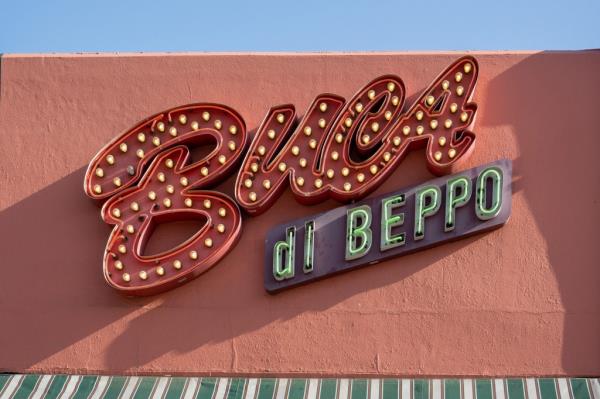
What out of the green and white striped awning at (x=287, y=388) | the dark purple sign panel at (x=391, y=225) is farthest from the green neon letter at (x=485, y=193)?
the green and white striped awning at (x=287, y=388)

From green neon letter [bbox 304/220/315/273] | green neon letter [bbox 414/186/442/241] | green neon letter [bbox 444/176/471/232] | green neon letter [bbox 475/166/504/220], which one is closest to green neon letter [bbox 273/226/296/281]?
green neon letter [bbox 304/220/315/273]

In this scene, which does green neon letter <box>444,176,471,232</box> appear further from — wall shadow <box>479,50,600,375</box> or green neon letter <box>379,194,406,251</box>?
wall shadow <box>479,50,600,375</box>

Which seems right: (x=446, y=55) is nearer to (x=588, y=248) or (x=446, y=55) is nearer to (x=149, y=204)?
(x=588, y=248)

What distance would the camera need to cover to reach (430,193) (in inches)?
567

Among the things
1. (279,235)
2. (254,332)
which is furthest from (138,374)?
(279,235)

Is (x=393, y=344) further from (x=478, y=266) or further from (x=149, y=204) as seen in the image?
(x=149, y=204)

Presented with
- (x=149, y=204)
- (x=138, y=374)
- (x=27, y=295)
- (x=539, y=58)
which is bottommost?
(x=138, y=374)

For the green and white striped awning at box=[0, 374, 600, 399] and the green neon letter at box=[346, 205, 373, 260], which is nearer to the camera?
the green and white striped awning at box=[0, 374, 600, 399]

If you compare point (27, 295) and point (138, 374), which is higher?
point (27, 295)

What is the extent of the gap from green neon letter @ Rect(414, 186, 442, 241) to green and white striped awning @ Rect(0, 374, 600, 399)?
69.9 inches

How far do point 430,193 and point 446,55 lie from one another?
1.88 metres

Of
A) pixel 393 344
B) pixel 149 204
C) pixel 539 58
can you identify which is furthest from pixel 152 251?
pixel 539 58

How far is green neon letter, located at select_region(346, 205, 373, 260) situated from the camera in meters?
14.3

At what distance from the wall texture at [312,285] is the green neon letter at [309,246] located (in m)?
0.29
